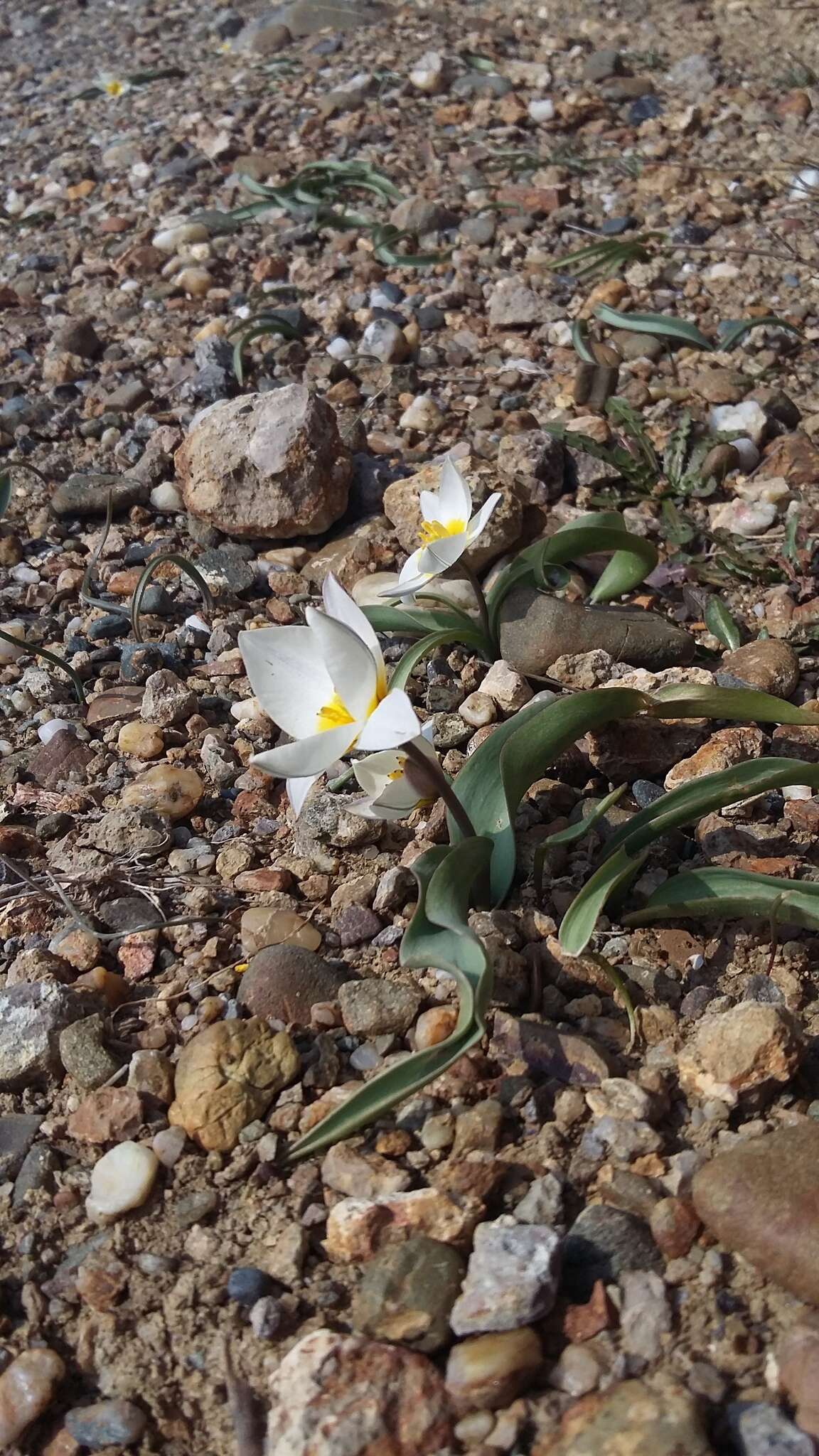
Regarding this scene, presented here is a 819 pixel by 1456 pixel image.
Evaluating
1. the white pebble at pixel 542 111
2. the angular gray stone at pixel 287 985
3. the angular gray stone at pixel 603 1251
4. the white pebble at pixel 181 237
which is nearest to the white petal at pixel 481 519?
the angular gray stone at pixel 287 985

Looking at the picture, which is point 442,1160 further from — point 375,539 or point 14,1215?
point 375,539

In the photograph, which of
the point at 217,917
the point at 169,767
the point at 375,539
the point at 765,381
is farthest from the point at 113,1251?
the point at 765,381

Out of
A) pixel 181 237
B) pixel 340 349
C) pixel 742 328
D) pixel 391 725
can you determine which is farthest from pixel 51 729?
pixel 181 237

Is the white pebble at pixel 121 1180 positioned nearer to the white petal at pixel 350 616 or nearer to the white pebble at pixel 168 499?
the white petal at pixel 350 616

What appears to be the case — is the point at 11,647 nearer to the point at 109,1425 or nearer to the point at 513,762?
the point at 513,762

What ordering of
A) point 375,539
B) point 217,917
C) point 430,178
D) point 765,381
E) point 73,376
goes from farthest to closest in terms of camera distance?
point 430,178, point 73,376, point 765,381, point 375,539, point 217,917

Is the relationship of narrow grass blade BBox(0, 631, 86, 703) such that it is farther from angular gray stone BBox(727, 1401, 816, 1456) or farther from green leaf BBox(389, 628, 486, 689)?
angular gray stone BBox(727, 1401, 816, 1456)

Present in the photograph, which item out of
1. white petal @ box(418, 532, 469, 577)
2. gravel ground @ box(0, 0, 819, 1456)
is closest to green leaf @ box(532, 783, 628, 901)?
gravel ground @ box(0, 0, 819, 1456)
